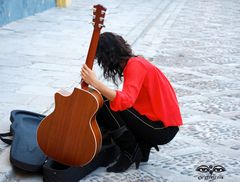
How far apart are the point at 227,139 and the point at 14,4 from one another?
19.8 ft

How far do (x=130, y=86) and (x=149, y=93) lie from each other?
245 mm

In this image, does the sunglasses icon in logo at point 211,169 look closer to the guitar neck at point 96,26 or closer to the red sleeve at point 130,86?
the red sleeve at point 130,86

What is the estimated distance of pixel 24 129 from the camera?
11.6ft

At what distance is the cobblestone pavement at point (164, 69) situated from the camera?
3672 millimetres

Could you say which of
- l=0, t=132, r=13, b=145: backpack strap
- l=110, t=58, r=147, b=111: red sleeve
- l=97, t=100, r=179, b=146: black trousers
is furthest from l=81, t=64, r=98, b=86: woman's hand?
l=0, t=132, r=13, b=145: backpack strap

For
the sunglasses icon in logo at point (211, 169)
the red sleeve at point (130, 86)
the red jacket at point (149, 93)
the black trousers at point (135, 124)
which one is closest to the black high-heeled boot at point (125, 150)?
the black trousers at point (135, 124)

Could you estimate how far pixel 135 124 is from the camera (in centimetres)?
335

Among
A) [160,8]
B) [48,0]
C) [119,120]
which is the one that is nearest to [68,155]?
[119,120]

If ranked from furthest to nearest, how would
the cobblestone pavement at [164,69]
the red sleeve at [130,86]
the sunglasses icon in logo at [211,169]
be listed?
the cobblestone pavement at [164,69]
the sunglasses icon in logo at [211,169]
the red sleeve at [130,86]

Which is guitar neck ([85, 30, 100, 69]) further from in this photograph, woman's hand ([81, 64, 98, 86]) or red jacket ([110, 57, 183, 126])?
red jacket ([110, 57, 183, 126])

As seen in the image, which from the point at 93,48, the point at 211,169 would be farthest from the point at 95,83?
the point at 211,169

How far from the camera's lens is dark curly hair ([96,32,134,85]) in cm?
315

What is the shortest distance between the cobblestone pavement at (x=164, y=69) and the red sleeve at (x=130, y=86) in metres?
0.60

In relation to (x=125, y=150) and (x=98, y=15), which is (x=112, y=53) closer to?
(x=98, y=15)
